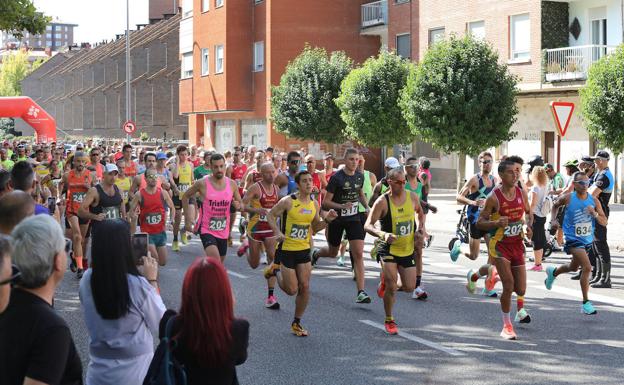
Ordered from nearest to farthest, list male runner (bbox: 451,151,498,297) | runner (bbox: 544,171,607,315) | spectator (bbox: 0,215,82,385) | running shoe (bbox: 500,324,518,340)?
spectator (bbox: 0,215,82,385)
running shoe (bbox: 500,324,518,340)
runner (bbox: 544,171,607,315)
male runner (bbox: 451,151,498,297)

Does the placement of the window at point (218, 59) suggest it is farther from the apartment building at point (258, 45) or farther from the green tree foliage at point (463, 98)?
the green tree foliage at point (463, 98)

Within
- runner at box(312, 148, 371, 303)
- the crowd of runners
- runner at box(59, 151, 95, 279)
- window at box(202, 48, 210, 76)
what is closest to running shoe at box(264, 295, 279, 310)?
the crowd of runners

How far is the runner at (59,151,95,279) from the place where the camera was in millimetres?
14195

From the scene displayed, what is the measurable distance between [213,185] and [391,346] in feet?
11.9

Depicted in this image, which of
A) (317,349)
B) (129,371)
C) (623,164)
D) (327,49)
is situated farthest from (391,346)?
(327,49)

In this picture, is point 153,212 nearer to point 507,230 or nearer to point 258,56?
point 507,230

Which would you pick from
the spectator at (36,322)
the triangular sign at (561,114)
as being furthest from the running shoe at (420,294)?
the spectator at (36,322)

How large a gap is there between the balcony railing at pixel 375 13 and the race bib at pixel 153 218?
99.4ft

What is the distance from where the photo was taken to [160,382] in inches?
164

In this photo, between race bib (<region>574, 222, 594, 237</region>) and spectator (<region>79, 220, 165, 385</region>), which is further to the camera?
race bib (<region>574, 222, 594, 237</region>)

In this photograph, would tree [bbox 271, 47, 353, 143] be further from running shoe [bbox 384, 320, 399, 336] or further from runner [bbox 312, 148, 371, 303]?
running shoe [bbox 384, 320, 399, 336]

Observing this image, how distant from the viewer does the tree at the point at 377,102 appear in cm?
3478

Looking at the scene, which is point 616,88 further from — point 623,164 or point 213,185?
point 213,185

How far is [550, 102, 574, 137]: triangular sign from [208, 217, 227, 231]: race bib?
8.64 meters
